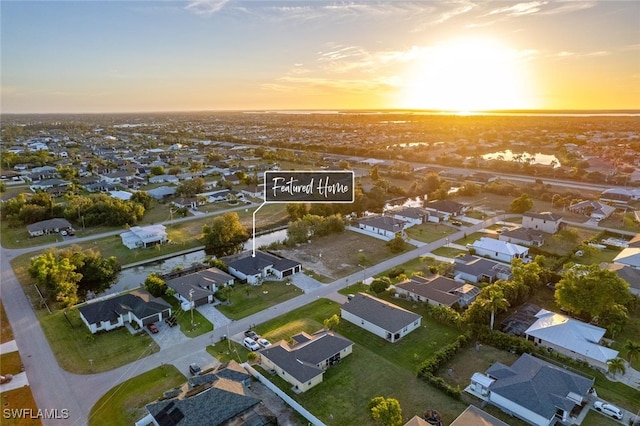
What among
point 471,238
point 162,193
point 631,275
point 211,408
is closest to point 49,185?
point 162,193

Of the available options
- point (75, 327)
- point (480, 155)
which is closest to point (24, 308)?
point (75, 327)

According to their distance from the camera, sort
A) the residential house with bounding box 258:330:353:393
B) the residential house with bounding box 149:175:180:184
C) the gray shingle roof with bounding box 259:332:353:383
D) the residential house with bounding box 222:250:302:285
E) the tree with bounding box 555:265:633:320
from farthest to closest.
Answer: the residential house with bounding box 149:175:180:184 → the residential house with bounding box 222:250:302:285 → the tree with bounding box 555:265:633:320 → the gray shingle roof with bounding box 259:332:353:383 → the residential house with bounding box 258:330:353:393

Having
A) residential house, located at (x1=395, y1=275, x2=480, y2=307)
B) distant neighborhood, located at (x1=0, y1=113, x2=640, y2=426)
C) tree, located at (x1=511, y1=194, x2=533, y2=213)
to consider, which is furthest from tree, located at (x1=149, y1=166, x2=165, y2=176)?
tree, located at (x1=511, y1=194, x2=533, y2=213)

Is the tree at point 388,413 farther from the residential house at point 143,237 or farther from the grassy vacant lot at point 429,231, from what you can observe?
the residential house at point 143,237

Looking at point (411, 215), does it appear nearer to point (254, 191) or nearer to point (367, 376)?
point (254, 191)

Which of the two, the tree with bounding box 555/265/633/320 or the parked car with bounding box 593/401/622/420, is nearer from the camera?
→ the parked car with bounding box 593/401/622/420

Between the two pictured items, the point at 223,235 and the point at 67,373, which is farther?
the point at 223,235

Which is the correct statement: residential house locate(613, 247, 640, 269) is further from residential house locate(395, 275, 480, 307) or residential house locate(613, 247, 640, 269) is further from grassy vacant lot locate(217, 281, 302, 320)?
grassy vacant lot locate(217, 281, 302, 320)
